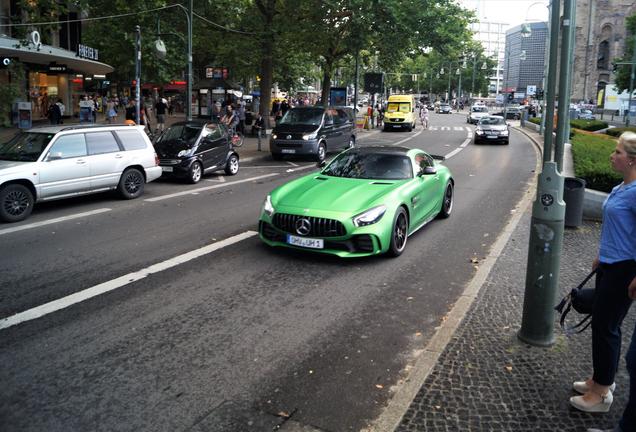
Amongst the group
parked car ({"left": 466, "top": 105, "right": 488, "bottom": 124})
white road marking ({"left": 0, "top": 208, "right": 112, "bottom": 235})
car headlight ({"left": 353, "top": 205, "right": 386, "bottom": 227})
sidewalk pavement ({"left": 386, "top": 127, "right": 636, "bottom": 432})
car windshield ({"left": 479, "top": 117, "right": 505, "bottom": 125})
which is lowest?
sidewalk pavement ({"left": 386, "top": 127, "right": 636, "bottom": 432})

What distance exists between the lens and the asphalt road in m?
4.08

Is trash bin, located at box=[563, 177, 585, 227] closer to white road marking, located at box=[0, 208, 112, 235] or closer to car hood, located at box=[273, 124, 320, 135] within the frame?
white road marking, located at box=[0, 208, 112, 235]

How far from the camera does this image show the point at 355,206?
301 inches

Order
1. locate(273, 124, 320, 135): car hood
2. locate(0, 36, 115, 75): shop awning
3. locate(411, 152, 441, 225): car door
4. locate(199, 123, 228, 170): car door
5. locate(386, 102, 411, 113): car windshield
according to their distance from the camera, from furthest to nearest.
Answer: locate(386, 102, 411, 113): car windshield → locate(0, 36, 115, 75): shop awning → locate(273, 124, 320, 135): car hood → locate(199, 123, 228, 170): car door → locate(411, 152, 441, 225): car door

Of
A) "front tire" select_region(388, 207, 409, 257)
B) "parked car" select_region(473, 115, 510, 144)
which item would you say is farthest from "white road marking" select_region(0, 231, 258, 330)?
"parked car" select_region(473, 115, 510, 144)

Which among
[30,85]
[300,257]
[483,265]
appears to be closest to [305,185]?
[300,257]

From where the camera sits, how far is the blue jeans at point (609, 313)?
12.1 feet

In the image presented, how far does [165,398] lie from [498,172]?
16.1 meters

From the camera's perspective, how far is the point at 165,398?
4180 mm

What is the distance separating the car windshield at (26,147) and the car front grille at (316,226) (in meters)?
5.89

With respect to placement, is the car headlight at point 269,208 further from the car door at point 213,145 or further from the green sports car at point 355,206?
the car door at point 213,145

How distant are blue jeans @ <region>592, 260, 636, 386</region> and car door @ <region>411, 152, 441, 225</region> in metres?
4.74

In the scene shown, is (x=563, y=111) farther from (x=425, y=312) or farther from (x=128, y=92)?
(x=128, y=92)

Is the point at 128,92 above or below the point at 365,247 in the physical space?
above
